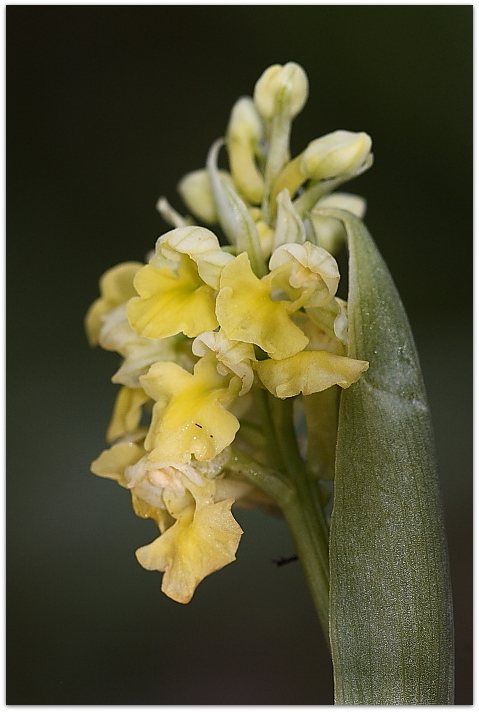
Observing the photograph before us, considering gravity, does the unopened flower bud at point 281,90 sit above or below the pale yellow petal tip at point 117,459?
above

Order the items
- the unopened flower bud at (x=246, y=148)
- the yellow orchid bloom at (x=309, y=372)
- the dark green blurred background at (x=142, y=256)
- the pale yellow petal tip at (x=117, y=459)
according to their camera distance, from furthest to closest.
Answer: the dark green blurred background at (x=142, y=256) < the unopened flower bud at (x=246, y=148) < the pale yellow petal tip at (x=117, y=459) < the yellow orchid bloom at (x=309, y=372)

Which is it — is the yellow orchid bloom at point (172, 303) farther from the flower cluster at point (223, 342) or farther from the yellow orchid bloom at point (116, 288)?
the yellow orchid bloom at point (116, 288)

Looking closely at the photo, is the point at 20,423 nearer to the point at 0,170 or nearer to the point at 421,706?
the point at 0,170

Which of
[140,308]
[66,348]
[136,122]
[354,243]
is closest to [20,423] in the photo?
[66,348]

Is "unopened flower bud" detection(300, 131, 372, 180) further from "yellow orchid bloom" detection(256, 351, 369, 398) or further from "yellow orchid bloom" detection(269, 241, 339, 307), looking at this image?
"yellow orchid bloom" detection(256, 351, 369, 398)

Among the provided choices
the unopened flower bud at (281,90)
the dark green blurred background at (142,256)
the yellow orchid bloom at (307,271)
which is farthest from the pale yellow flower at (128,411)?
the dark green blurred background at (142,256)

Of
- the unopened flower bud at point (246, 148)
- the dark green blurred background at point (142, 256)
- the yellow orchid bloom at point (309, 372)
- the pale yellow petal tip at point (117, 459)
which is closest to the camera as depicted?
the yellow orchid bloom at point (309, 372)

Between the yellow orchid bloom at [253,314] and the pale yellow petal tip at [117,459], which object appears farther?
the pale yellow petal tip at [117,459]

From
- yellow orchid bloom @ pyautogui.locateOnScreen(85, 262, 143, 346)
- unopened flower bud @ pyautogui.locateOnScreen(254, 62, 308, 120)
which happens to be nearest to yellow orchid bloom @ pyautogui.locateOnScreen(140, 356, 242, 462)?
yellow orchid bloom @ pyautogui.locateOnScreen(85, 262, 143, 346)
